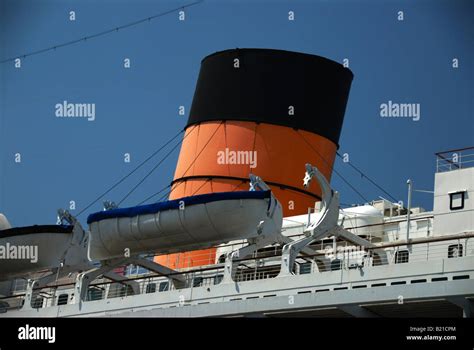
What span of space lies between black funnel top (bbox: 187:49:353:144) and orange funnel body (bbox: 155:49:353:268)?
0.02m

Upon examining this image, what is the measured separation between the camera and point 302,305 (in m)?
18.3

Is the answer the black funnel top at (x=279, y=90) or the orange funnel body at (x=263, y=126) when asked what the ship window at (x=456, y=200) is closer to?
the orange funnel body at (x=263, y=126)

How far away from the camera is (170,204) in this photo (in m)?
21.0

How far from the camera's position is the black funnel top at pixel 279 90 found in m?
25.3

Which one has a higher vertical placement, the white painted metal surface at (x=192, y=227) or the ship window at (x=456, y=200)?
the ship window at (x=456, y=200)

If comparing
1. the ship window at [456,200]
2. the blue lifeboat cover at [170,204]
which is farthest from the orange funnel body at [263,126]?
the ship window at [456,200]

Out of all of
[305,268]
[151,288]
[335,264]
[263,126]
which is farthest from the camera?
[263,126]

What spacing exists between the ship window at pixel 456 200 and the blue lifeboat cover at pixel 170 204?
3037 mm

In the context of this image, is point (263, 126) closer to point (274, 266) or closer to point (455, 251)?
point (274, 266)

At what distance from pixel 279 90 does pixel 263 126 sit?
90 centimetres

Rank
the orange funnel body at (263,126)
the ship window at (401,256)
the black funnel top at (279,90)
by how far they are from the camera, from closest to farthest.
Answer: the ship window at (401,256) < the orange funnel body at (263,126) < the black funnel top at (279,90)

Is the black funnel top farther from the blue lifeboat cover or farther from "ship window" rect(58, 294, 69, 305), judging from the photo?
"ship window" rect(58, 294, 69, 305)

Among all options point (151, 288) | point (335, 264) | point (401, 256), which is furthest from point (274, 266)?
point (151, 288)

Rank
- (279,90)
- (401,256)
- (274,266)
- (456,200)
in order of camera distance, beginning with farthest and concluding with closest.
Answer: (279,90) → (274,266) → (401,256) → (456,200)
